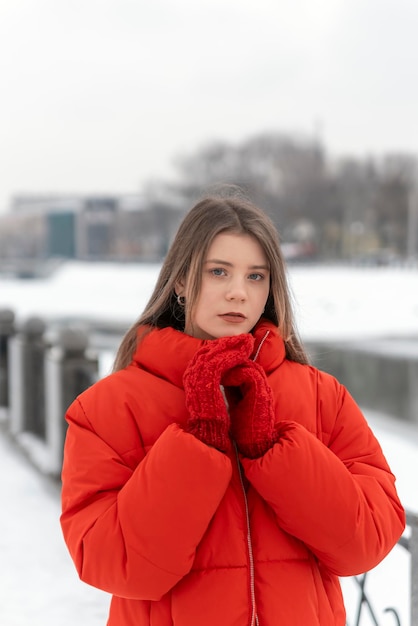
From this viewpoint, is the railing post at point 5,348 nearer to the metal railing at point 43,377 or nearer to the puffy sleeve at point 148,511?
the metal railing at point 43,377

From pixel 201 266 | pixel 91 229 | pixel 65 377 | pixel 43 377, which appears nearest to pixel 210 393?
pixel 201 266

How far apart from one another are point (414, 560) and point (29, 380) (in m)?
4.80

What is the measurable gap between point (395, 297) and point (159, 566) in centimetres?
2717

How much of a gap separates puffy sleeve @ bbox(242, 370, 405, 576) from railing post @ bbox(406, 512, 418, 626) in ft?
1.68

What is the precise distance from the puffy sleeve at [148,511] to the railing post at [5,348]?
6.25 meters

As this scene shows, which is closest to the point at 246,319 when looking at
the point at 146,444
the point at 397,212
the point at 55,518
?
the point at 146,444

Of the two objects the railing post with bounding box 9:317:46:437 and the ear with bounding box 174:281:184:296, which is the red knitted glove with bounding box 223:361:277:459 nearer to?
the ear with bounding box 174:281:184:296

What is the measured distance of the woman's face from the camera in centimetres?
167

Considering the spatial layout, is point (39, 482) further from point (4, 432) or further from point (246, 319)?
point (246, 319)

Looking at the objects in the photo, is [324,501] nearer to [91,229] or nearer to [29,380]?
[29,380]

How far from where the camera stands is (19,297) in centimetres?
3541

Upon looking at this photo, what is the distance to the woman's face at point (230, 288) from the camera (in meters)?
1.67

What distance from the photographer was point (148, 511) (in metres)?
1.45

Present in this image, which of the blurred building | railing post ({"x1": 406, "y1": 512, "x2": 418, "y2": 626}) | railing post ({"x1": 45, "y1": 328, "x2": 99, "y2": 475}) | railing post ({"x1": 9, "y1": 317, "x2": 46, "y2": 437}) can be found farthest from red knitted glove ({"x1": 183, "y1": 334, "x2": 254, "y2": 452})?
the blurred building
